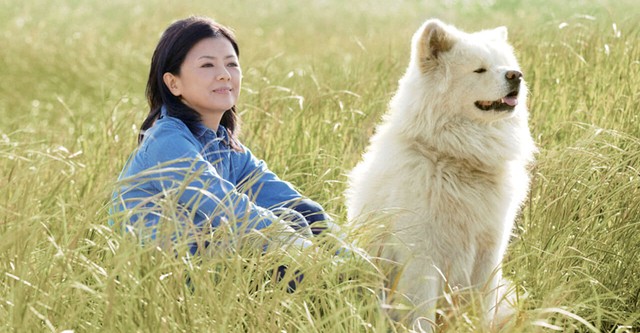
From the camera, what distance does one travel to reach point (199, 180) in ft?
9.60

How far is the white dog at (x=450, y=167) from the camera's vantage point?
3.12 m

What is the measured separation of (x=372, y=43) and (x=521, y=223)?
4508 mm

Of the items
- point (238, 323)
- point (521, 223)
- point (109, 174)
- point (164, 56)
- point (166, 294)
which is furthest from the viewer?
point (109, 174)

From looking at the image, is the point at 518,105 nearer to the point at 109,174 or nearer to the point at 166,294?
the point at 166,294

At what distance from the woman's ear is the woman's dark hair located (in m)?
0.02

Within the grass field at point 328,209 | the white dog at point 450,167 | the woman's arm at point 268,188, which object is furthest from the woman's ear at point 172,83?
the white dog at point 450,167

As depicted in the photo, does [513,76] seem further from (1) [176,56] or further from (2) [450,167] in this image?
(1) [176,56]

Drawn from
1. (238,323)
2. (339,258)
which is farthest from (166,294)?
(339,258)

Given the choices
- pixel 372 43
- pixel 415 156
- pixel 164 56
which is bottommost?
pixel 372 43

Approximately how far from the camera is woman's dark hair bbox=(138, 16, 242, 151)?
11.4 ft

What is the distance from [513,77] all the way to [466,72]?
0.18 metres

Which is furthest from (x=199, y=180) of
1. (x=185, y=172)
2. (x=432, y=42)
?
(x=432, y=42)

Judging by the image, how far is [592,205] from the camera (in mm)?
3594

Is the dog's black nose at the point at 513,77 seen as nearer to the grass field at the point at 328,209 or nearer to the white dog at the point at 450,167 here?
the white dog at the point at 450,167
